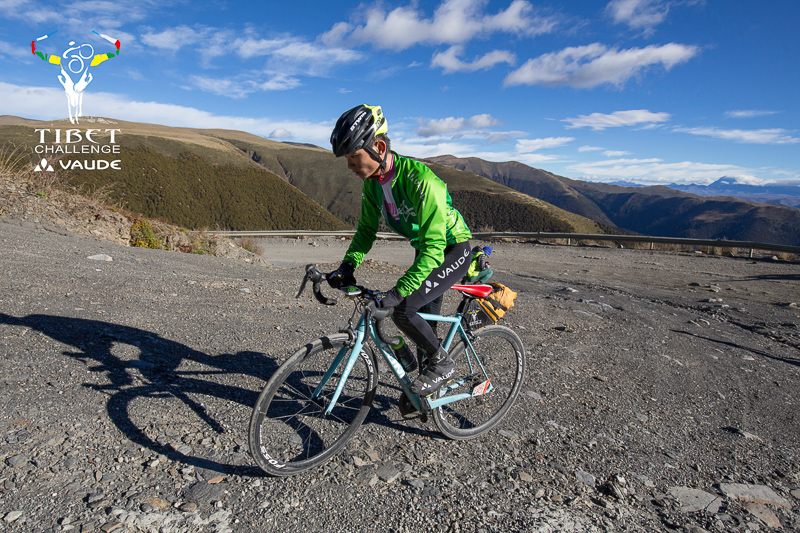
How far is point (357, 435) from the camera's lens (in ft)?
10.3

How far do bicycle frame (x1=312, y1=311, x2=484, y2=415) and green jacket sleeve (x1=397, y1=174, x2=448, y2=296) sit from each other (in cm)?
36

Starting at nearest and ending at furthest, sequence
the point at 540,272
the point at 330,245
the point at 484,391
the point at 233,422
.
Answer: the point at 233,422 < the point at 484,391 < the point at 540,272 < the point at 330,245

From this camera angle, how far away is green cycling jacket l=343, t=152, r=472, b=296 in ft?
8.54

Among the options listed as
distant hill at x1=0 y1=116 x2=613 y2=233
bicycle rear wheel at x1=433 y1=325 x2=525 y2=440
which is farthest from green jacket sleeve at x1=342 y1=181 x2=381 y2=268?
distant hill at x1=0 y1=116 x2=613 y2=233

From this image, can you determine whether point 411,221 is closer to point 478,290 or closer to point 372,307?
point 372,307

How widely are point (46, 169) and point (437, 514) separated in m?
13.4

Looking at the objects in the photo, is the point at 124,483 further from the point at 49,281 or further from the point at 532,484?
the point at 49,281

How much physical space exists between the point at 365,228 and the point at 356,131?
33.4 inches

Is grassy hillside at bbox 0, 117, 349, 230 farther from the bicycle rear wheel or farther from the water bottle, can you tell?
the water bottle

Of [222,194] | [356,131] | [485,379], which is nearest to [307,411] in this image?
[485,379]

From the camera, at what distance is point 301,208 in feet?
329

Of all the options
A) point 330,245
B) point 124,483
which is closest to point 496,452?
point 124,483

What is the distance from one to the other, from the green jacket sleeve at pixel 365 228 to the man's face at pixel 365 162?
0.73ft

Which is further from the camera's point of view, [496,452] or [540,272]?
[540,272]
